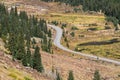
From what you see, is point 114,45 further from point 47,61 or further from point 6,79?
point 6,79

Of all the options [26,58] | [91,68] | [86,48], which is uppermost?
[26,58]

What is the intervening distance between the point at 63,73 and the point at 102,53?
253 feet

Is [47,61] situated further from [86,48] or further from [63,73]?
[86,48]

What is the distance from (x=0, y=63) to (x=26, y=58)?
26.7m

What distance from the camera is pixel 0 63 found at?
5438 cm

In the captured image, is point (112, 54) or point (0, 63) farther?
point (112, 54)

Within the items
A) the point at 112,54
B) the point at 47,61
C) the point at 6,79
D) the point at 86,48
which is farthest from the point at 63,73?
the point at 86,48

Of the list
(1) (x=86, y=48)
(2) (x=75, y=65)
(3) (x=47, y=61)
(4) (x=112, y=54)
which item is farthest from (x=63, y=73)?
(1) (x=86, y=48)

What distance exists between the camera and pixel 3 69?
5125cm

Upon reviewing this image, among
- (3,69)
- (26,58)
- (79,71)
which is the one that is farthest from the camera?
(79,71)

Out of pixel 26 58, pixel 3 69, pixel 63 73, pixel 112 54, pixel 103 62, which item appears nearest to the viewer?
pixel 3 69

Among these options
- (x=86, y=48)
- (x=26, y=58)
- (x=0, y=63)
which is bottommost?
(x=86, y=48)

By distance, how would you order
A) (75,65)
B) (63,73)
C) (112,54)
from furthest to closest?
(112,54)
(75,65)
(63,73)

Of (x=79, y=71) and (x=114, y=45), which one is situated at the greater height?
(x=79, y=71)
